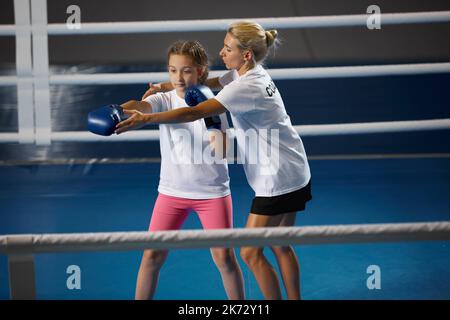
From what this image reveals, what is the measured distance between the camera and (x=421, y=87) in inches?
196

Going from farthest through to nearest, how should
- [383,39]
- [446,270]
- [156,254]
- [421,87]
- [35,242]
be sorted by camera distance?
[383,39] < [421,87] < [446,270] < [156,254] < [35,242]

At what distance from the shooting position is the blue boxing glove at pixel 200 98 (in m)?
1.90

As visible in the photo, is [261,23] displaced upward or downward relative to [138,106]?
upward

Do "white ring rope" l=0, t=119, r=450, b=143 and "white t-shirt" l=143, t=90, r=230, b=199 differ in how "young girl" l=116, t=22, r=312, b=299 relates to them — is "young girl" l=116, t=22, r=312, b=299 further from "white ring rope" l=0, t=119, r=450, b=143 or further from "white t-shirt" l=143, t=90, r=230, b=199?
"white ring rope" l=0, t=119, r=450, b=143

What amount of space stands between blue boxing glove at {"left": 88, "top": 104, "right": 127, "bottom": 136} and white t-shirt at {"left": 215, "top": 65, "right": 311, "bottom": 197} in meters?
0.29

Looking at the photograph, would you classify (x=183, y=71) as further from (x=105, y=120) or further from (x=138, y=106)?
(x=105, y=120)

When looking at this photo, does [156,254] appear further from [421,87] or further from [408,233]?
[421,87]

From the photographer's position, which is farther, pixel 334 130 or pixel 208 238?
pixel 334 130

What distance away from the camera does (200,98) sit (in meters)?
1.91

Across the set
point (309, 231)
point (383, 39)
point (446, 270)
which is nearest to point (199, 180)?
point (309, 231)

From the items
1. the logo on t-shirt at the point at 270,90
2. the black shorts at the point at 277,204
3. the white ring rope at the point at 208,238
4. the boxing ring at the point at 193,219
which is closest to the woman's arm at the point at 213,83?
the logo on t-shirt at the point at 270,90

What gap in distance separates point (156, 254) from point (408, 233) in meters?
0.86

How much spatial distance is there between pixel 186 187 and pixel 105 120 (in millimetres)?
290

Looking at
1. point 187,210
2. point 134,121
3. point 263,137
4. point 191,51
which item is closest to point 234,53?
point 191,51
